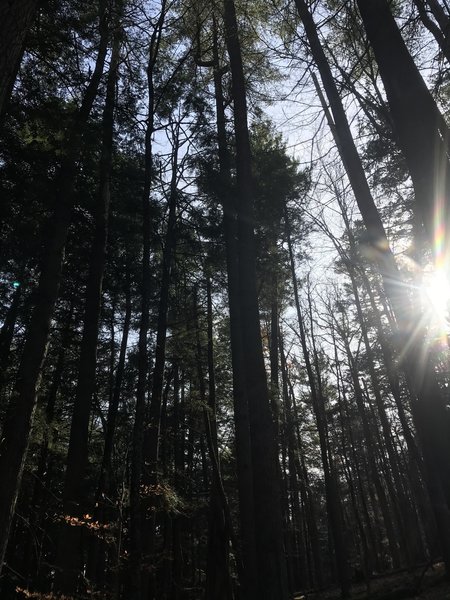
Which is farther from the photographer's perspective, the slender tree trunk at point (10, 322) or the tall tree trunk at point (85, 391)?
the slender tree trunk at point (10, 322)

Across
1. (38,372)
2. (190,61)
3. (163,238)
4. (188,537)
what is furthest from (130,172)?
(188,537)

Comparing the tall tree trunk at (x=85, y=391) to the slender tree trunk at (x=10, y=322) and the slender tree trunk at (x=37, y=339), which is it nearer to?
the slender tree trunk at (x=37, y=339)

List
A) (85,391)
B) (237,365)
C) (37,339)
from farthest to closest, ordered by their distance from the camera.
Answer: (237,365), (85,391), (37,339)

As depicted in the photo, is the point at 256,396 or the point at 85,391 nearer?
the point at 256,396

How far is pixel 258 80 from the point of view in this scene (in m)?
10.3

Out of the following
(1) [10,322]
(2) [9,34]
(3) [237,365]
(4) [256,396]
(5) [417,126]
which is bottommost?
(4) [256,396]

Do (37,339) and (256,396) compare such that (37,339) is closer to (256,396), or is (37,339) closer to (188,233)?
(256,396)

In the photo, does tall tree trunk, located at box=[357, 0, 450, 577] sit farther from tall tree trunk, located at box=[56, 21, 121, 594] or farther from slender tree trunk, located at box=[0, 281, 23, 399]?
slender tree trunk, located at box=[0, 281, 23, 399]

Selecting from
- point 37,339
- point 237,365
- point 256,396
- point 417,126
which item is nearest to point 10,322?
point 37,339

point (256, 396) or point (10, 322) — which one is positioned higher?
point (10, 322)

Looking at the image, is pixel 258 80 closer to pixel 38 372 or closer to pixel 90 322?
pixel 90 322

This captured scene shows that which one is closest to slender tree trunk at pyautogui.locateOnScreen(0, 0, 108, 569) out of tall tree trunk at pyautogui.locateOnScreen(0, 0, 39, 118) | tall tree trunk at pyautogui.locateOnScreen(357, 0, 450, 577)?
tall tree trunk at pyautogui.locateOnScreen(0, 0, 39, 118)

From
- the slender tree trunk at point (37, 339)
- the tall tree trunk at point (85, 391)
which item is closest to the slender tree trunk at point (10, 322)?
the tall tree trunk at point (85, 391)

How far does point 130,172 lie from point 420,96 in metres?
9.84
